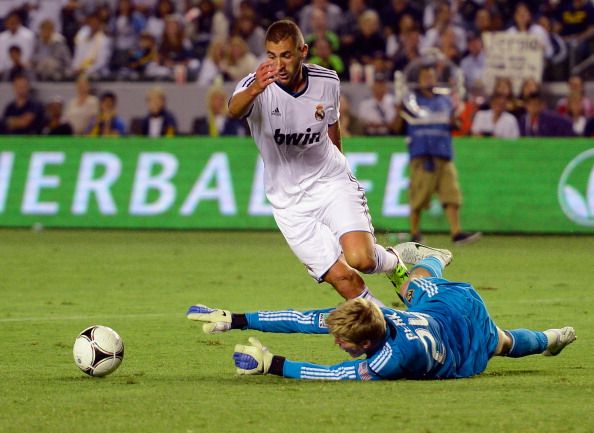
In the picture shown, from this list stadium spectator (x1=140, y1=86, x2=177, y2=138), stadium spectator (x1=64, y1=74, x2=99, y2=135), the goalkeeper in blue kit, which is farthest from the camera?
stadium spectator (x1=64, y1=74, x2=99, y2=135)

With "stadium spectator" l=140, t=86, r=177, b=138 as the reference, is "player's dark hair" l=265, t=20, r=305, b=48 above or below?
above

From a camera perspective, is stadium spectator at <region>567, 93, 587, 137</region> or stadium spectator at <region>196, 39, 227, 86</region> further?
stadium spectator at <region>196, 39, 227, 86</region>

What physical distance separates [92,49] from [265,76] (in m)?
17.2

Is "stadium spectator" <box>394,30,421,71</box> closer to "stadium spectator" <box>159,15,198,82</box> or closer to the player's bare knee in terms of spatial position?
"stadium spectator" <box>159,15,198,82</box>

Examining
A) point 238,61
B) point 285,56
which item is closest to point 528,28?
point 238,61

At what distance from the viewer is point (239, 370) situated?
8.25 m

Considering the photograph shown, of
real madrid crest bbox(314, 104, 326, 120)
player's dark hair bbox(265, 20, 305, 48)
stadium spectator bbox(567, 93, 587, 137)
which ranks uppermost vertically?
player's dark hair bbox(265, 20, 305, 48)

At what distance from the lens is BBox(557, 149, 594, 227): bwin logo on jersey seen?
750 inches

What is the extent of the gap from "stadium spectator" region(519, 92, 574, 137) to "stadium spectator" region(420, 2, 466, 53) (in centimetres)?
253

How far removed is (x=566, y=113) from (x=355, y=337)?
1446 cm

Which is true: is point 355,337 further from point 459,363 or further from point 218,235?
point 218,235

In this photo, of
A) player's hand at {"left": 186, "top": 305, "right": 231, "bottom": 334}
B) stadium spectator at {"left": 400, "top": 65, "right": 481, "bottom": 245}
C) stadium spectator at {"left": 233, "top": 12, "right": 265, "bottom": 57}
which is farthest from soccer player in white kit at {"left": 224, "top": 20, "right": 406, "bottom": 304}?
stadium spectator at {"left": 233, "top": 12, "right": 265, "bottom": 57}

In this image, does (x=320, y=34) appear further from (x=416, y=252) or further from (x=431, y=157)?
(x=416, y=252)

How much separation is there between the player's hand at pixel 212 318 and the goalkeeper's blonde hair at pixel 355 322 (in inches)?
60.3
